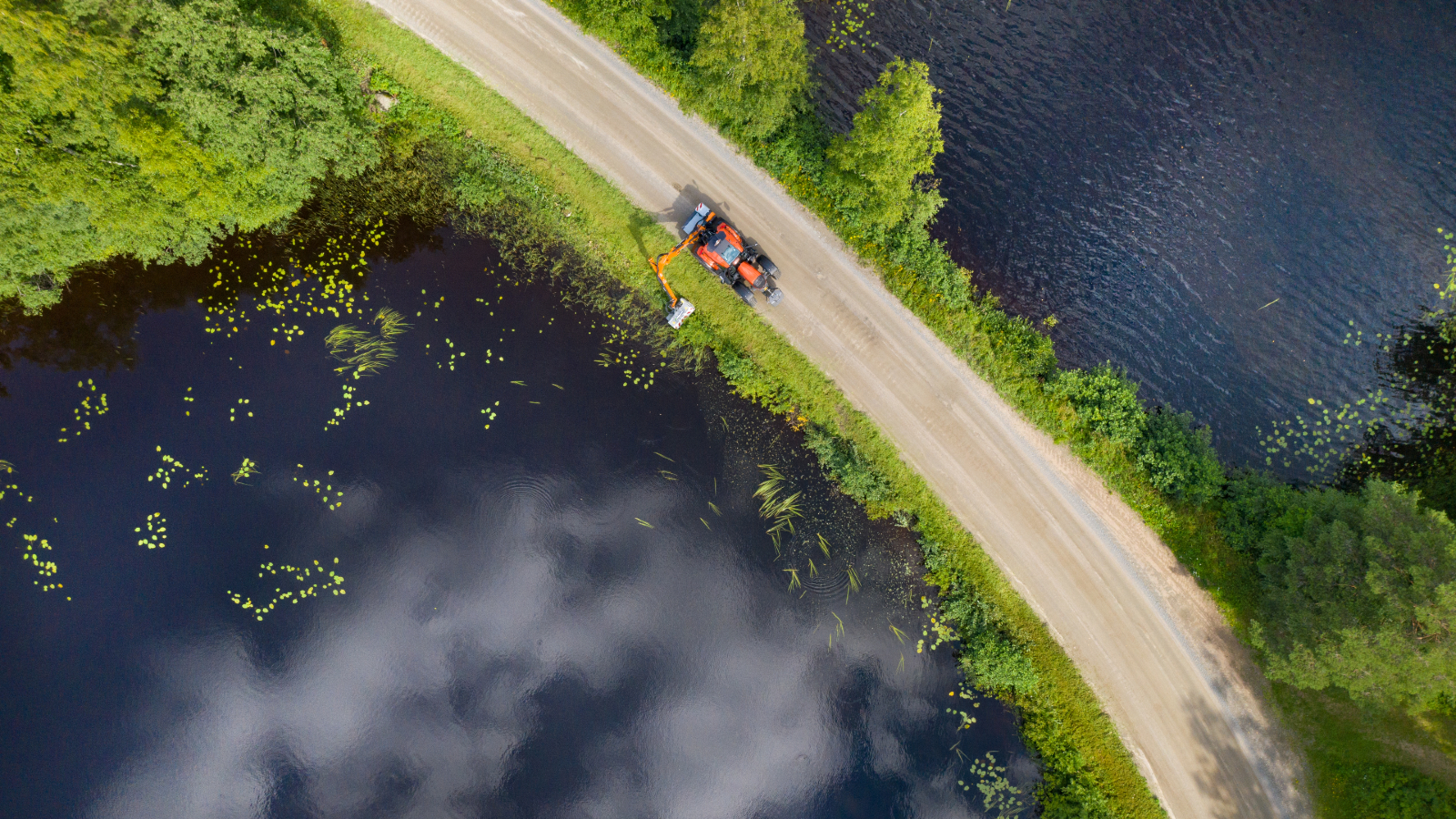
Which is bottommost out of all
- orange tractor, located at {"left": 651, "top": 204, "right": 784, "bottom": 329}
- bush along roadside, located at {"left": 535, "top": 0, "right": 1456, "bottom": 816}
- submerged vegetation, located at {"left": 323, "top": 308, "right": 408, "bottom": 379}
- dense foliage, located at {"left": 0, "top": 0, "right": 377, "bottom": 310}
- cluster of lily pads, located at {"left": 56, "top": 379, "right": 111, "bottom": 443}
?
cluster of lily pads, located at {"left": 56, "top": 379, "right": 111, "bottom": 443}

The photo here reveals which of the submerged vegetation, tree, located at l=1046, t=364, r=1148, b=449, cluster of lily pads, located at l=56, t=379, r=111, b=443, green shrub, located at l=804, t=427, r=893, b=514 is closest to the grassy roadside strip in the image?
green shrub, located at l=804, t=427, r=893, b=514

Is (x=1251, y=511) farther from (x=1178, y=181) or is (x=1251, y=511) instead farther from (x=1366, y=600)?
(x=1178, y=181)

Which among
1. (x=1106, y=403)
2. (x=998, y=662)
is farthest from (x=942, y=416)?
(x=998, y=662)

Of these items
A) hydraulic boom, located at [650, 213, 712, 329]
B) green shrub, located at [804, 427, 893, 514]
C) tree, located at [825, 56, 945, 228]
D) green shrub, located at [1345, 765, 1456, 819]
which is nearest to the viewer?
tree, located at [825, 56, 945, 228]

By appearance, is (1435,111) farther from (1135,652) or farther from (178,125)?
(178,125)

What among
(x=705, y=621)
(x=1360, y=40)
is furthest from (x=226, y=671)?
(x=1360, y=40)

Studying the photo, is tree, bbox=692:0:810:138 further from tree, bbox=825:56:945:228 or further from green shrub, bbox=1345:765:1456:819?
green shrub, bbox=1345:765:1456:819

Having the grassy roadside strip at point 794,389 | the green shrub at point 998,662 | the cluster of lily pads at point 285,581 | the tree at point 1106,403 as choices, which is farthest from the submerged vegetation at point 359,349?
the tree at point 1106,403
